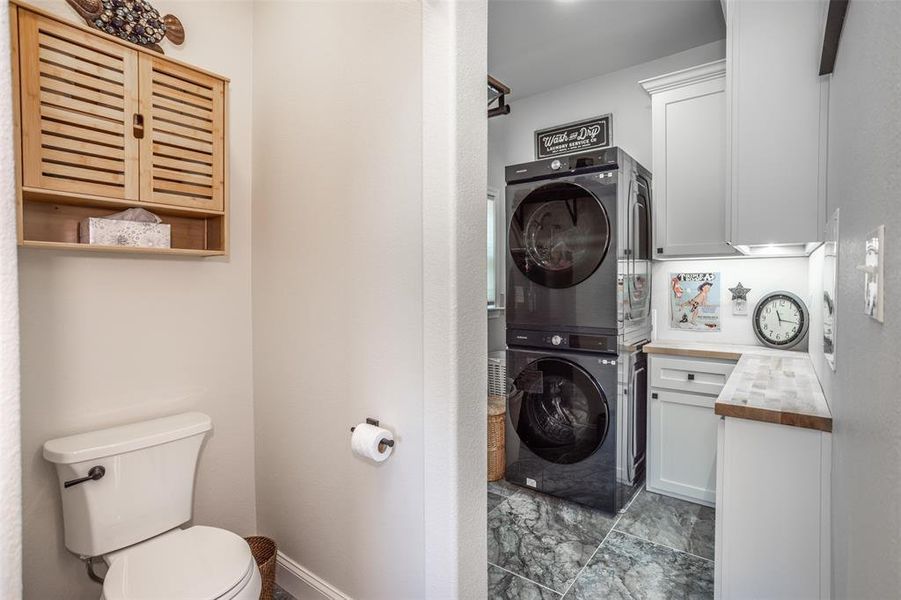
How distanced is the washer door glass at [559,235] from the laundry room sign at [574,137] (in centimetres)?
99

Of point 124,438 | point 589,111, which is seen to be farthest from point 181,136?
point 589,111

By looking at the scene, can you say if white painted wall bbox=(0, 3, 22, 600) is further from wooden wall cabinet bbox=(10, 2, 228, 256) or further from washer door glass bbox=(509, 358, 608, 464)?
washer door glass bbox=(509, 358, 608, 464)

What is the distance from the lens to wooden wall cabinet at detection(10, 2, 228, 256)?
1296mm

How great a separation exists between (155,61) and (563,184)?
6.49 ft

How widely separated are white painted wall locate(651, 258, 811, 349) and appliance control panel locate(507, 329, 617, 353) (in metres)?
0.76

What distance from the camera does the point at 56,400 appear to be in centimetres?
149

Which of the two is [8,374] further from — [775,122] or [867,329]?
[775,122]

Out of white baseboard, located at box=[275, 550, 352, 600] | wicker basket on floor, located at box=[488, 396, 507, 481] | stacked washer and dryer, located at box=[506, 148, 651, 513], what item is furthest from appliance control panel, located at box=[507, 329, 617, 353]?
white baseboard, located at box=[275, 550, 352, 600]

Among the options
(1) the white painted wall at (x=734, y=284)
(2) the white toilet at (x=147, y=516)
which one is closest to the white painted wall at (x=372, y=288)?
(2) the white toilet at (x=147, y=516)

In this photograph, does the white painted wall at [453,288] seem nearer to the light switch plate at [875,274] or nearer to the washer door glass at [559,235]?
the light switch plate at [875,274]

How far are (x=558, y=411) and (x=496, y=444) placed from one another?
52cm

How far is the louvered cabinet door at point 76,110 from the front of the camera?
129 centimetres

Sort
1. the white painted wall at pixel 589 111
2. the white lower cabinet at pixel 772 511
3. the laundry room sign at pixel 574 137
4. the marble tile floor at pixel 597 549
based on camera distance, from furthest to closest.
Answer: the laundry room sign at pixel 574 137
the white painted wall at pixel 589 111
the marble tile floor at pixel 597 549
the white lower cabinet at pixel 772 511

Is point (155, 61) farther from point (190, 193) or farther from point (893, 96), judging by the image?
point (893, 96)
